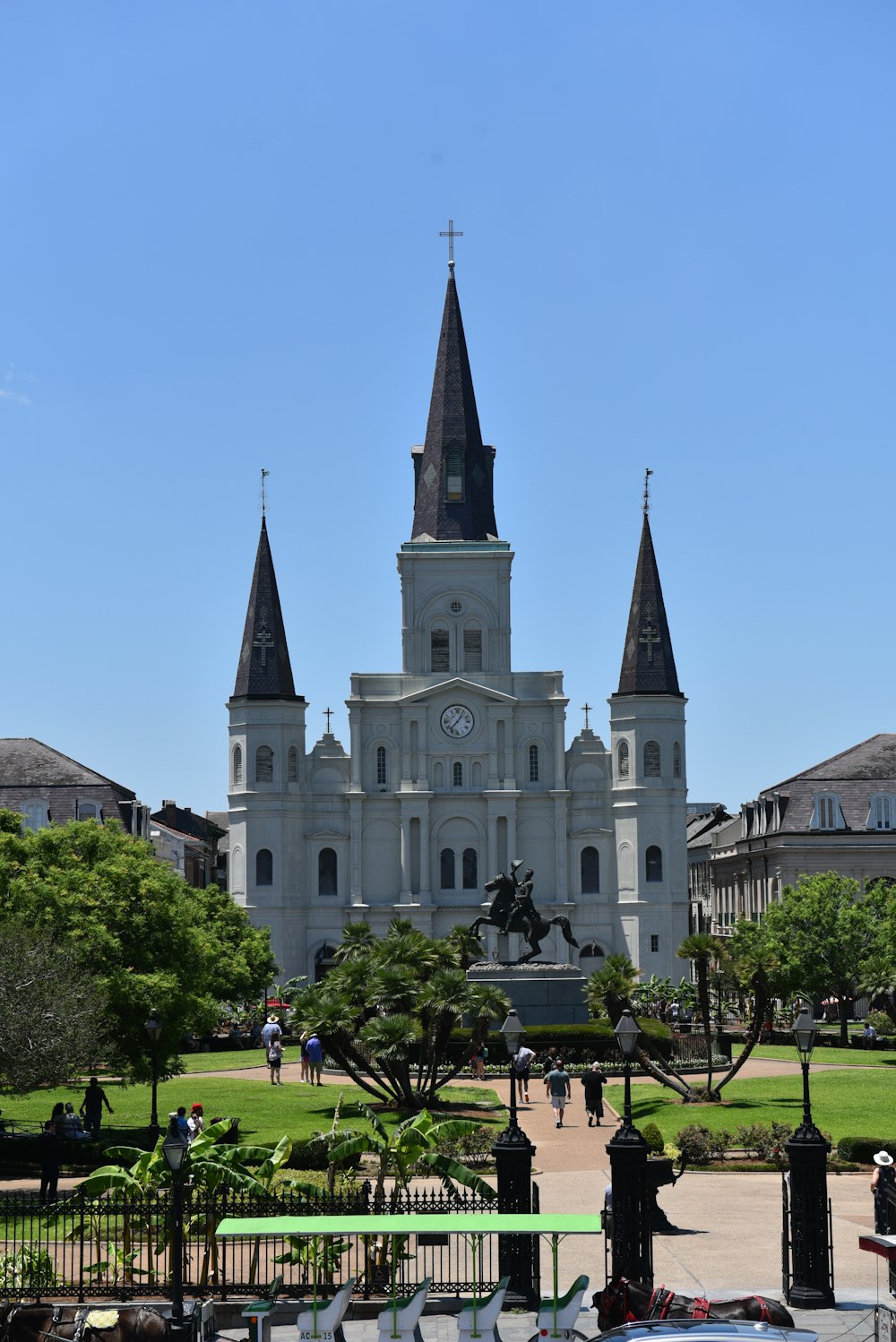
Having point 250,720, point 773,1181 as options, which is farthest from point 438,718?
point 773,1181

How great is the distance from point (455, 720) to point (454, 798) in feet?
13.8

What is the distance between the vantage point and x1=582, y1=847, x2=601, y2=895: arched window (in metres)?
96.3

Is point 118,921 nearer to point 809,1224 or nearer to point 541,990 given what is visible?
point 541,990

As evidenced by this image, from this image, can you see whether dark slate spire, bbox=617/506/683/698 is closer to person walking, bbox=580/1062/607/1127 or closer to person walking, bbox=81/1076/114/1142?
Result: person walking, bbox=580/1062/607/1127

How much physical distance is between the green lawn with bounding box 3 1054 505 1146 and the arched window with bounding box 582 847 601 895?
44787 mm

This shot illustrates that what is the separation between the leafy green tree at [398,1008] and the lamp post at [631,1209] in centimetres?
1680

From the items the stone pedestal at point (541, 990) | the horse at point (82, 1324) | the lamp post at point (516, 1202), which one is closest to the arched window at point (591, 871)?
the stone pedestal at point (541, 990)

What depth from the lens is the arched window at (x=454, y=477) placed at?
333 ft

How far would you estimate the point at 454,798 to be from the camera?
9638cm

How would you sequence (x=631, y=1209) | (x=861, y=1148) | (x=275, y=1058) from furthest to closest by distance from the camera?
(x=275, y=1058), (x=861, y=1148), (x=631, y=1209)

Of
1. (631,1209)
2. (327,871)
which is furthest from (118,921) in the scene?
(327,871)

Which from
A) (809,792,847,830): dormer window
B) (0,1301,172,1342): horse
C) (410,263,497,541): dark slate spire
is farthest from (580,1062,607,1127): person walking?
A: (410,263,497,541): dark slate spire

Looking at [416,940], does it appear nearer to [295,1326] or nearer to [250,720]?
[295,1326]

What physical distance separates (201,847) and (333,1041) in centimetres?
8004
